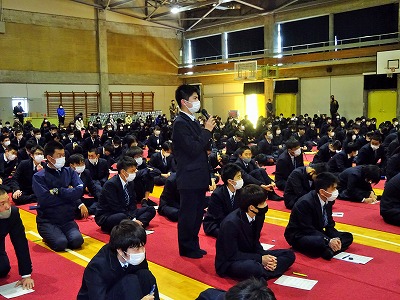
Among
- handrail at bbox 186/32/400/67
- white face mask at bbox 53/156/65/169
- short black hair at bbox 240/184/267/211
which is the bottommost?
short black hair at bbox 240/184/267/211

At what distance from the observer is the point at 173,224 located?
22.5ft

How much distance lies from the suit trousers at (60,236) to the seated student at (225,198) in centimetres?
174

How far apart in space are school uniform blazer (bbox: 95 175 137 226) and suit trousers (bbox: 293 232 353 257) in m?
2.41

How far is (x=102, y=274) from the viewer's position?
3.07 metres

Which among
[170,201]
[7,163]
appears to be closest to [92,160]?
[7,163]

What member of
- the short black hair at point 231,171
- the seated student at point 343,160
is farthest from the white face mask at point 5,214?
the seated student at point 343,160

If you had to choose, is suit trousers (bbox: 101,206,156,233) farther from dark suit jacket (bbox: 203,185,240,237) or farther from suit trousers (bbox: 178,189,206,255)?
suit trousers (bbox: 178,189,206,255)

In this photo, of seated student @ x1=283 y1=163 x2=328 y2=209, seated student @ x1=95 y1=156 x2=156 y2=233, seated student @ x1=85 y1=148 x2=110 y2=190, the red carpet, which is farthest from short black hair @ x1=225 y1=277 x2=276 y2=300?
seated student @ x1=85 y1=148 x2=110 y2=190

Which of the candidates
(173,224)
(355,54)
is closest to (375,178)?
(173,224)

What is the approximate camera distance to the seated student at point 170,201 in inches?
277

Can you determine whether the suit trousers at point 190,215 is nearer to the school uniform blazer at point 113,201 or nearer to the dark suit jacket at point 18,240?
the school uniform blazer at point 113,201

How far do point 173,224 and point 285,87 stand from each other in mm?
19801

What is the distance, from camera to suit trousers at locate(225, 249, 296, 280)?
4.36 metres

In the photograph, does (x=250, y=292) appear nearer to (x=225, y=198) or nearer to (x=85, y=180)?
(x=225, y=198)
